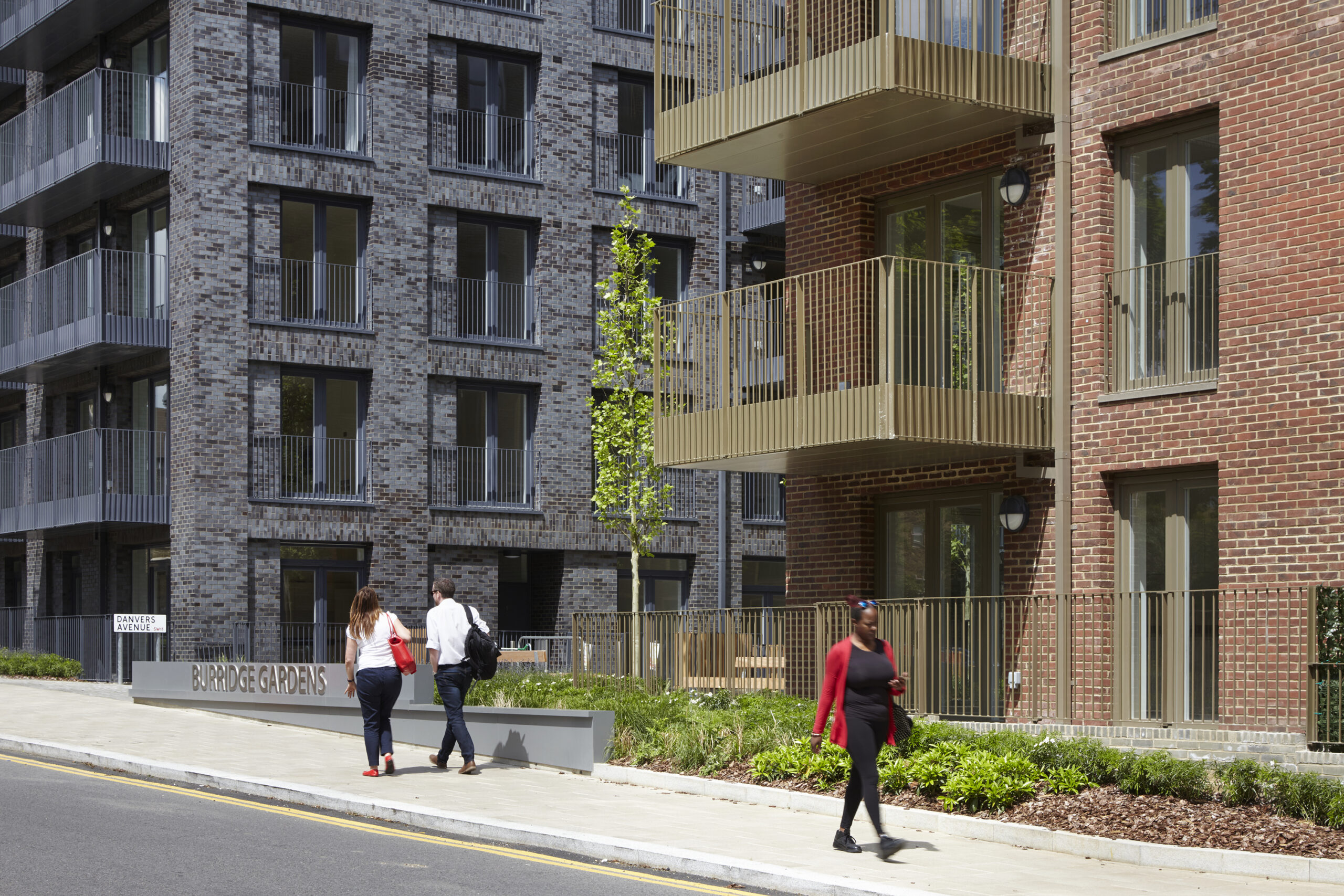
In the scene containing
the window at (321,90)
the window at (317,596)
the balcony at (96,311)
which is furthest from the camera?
the window at (321,90)

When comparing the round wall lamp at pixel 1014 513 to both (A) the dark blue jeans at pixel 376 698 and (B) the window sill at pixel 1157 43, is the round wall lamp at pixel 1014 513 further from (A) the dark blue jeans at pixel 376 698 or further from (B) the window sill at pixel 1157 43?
(A) the dark blue jeans at pixel 376 698

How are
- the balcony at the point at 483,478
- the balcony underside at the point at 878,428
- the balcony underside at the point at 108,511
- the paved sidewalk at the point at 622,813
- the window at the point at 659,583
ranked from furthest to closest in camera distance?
the window at the point at 659,583, the balcony at the point at 483,478, the balcony underside at the point at 108,511, the balcony underside at the point at 878,428, the paved sidewalk at the point at 622,813

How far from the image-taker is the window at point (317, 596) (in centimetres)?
3156

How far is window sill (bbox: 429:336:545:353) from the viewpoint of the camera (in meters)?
33.5

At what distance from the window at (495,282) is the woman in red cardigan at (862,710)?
2314cm

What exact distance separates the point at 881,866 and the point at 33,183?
28.6m

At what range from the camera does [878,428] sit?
52.8ft

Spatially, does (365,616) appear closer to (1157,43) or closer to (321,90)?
(1157,43)

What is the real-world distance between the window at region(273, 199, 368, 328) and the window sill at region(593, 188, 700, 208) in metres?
5.31

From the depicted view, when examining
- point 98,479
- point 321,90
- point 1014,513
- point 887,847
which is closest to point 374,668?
point 887,847

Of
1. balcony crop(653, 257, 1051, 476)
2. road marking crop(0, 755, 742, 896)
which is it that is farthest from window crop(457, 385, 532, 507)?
road marking crop(0, 755, 742, 896)

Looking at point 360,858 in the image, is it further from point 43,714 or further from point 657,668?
point 43,714

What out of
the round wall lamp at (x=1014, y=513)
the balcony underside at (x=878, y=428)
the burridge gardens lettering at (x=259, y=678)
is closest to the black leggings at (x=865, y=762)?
the balcony underside at (x=878, y=428)

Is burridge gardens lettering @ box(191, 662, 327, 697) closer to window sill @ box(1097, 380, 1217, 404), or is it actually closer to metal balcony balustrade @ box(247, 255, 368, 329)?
metal balcony balustrade @ box(247, 255, 368, 329)
